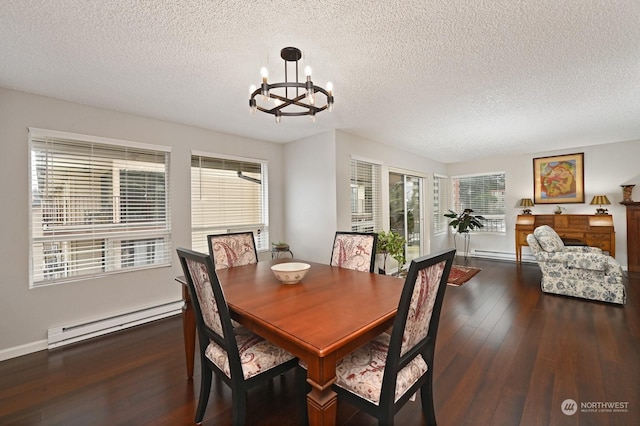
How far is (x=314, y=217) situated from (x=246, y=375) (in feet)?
9.30

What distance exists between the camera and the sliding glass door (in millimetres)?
5219

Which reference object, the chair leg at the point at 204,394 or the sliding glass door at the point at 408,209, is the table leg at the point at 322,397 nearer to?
the chair leg at the point at 204,394

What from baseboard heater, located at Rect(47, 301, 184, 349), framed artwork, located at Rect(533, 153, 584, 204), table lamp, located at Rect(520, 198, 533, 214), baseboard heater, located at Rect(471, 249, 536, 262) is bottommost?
baseboard heater, located at Rect(47, 301, 184, 349)

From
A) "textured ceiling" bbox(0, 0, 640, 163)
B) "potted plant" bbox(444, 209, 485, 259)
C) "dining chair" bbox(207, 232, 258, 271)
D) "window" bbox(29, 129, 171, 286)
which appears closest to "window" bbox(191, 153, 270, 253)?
"window" bbox(29, 129, 171, 286)

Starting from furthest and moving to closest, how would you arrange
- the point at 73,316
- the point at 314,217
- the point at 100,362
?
the point at 314,217 < the point at 73,316 < the point at 100,362

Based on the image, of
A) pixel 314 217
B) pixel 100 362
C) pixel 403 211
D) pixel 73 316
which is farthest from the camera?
pixel 403 211

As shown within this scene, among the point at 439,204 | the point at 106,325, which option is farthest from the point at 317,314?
the point at 439,204

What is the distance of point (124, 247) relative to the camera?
3.08 meters

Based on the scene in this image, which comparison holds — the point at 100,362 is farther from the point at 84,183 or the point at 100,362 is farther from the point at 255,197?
the point at 255,197

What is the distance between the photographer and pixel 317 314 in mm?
1359

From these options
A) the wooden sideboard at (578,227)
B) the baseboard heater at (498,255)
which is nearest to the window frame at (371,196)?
the wooden sideboard at (578,227)

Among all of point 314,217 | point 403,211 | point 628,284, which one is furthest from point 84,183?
point 628,284

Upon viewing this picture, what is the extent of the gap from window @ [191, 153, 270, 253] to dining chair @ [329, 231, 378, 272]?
2.00m

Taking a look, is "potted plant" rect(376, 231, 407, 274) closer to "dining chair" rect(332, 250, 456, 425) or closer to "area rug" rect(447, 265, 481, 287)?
"area rug" rect(447, 265, 481, 287)
